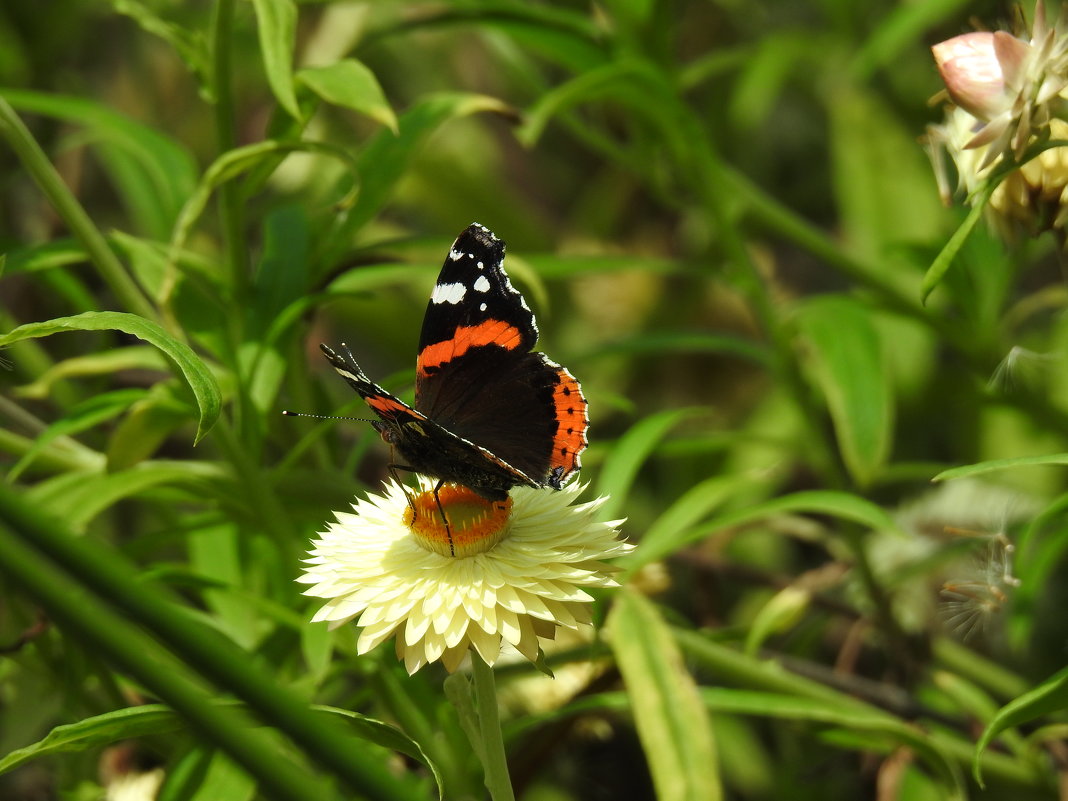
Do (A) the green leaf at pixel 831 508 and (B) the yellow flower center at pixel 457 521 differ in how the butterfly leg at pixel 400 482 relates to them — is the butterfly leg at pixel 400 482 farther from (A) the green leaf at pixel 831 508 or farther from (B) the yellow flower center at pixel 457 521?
(A) the green leaf at pixel 831 508

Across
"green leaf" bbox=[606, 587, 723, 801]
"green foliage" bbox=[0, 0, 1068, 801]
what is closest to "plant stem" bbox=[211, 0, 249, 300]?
"green foliage" bbox=[0, 0, 1068, 801]

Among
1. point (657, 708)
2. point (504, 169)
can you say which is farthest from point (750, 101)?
point (657, 708)

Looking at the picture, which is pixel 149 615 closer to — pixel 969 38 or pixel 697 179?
pixel 969 38

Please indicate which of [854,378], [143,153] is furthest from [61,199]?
[854,378]

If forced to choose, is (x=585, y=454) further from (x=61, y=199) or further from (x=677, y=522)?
(x=61, y=199)

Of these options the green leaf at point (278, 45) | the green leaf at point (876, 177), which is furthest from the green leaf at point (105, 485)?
the green leaf at point (876, 177)

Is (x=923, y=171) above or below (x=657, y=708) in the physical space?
above
